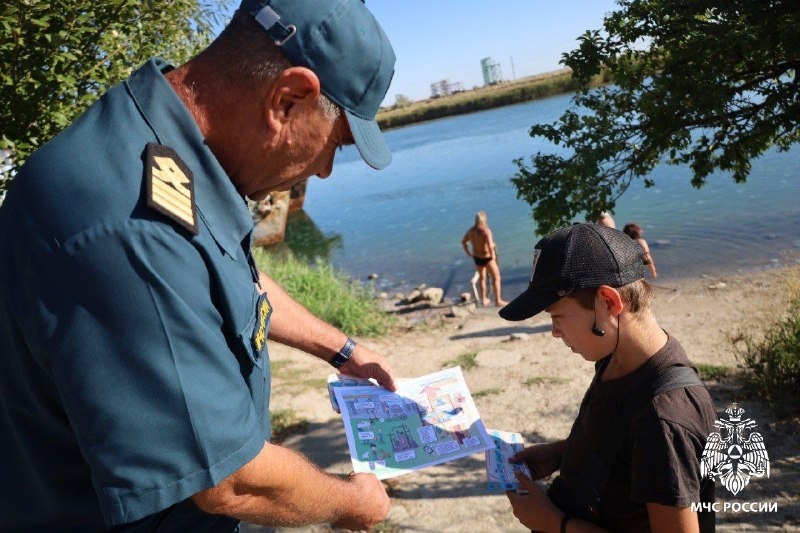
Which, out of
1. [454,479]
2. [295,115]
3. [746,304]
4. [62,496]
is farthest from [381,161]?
[746,304]

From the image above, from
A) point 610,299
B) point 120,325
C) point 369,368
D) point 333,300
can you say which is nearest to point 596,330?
point 610,299

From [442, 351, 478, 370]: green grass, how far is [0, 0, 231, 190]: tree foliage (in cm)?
437

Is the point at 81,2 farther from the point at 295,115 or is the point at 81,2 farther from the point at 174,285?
the point at 174,285

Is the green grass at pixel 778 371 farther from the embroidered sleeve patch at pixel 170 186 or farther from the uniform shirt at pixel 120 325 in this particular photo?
the embroidered sleeve patch at pixel 170 186

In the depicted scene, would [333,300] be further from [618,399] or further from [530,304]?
[618,399]

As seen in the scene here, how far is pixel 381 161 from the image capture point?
1.86m

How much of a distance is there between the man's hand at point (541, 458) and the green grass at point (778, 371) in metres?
3.05

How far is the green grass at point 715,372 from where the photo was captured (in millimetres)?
5668

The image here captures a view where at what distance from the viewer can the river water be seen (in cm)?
1395

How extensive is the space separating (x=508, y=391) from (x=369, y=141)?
4.55 m

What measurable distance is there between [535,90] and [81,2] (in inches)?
2202

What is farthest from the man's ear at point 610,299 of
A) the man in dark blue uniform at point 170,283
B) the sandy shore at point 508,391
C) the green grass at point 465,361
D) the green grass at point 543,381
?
the green grass at point 465,361

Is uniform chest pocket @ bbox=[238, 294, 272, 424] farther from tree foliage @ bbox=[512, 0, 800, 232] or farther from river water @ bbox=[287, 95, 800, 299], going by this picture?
river water @ bbox=[287, 95, 800, 299]

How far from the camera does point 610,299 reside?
2.04m
